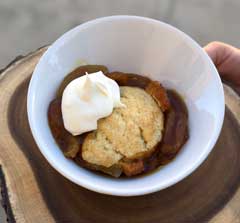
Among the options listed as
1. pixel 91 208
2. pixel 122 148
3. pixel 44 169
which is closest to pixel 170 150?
pixel 122 148

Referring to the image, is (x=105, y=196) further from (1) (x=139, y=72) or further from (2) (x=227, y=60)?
(2) (x=227, y=60)

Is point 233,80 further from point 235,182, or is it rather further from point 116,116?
point 116,116

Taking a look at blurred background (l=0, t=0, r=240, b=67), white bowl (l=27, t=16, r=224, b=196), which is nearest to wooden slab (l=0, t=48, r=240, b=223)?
white bowl (l=27, t=16, r=224, b=196)

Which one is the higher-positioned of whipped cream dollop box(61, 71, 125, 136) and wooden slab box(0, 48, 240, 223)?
whipped cream dollop box(61, 71, 125, 136)

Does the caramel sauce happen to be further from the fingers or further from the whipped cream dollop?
the fingers

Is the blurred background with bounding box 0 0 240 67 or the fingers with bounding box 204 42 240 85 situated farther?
the blurred background with bounding box 0 0 240 67

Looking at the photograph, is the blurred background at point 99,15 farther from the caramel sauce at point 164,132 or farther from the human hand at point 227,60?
the caramel sauce at point 164,132

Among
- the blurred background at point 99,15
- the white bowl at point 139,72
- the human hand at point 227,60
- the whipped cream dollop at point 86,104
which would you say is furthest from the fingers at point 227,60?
the blurred background at point 99,15

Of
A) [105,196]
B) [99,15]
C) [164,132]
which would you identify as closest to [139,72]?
[164,132]
